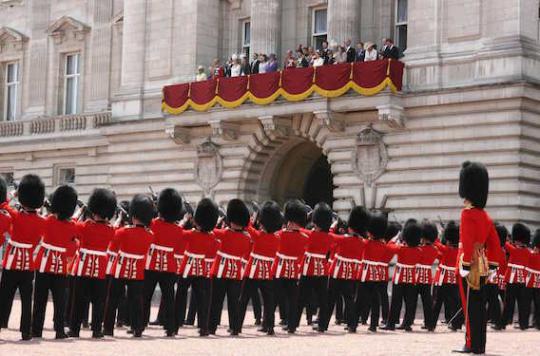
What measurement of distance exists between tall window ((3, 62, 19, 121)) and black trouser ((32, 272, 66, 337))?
961 inches

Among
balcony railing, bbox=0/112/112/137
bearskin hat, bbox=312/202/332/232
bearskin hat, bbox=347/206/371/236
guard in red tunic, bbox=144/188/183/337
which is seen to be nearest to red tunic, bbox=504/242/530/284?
bearskin hat, bbox=347/206/371/236

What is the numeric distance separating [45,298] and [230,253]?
271 centimetres

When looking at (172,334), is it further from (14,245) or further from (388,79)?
(388,79)

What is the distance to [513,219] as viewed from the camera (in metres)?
23.9

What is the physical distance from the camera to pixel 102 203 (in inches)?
546

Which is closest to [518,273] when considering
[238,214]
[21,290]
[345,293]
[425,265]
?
[425,265]

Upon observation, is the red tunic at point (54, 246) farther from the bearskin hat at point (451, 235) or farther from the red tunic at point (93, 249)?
the bearskin hat at point (451, 235)

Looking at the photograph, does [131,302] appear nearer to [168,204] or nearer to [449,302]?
[168,204]

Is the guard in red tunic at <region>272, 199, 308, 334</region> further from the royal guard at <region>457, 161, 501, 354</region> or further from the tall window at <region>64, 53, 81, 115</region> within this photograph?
the tall window at <region>64, 53, 81, 115</region>

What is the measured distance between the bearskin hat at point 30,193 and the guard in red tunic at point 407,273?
604cm

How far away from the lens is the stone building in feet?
80.4

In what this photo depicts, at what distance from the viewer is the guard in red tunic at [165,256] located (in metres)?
14.5

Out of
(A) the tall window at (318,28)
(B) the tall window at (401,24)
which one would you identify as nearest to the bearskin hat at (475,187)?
(B) the tall window at (401,24)

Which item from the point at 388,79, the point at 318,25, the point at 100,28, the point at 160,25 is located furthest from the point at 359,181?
the point at 100,28
